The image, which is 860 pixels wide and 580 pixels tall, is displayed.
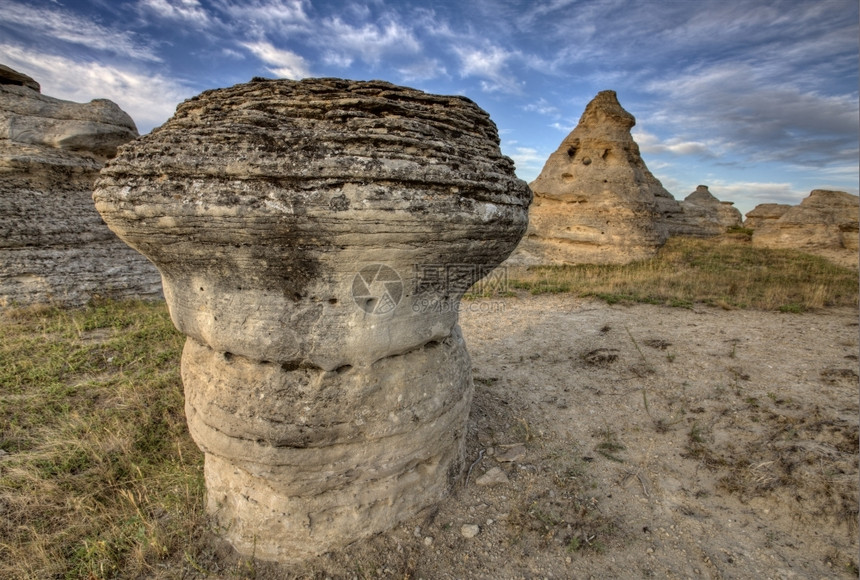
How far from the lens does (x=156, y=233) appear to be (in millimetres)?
2129

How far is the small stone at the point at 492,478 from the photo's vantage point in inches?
121

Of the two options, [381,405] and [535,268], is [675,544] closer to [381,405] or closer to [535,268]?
[381,405]

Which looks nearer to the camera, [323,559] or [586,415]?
[323,559]

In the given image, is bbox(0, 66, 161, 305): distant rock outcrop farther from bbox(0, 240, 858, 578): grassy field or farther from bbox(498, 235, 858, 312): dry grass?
bbox(498, 235, 858, 312): dry grass

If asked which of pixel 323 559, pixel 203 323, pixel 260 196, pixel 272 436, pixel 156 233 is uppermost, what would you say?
pixel 260 196

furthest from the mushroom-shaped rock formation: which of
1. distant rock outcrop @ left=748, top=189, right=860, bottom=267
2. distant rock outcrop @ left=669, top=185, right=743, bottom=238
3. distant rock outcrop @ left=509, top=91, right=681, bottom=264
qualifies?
distant rock outcrop @ left=669, top=185, right=743, bottom=238

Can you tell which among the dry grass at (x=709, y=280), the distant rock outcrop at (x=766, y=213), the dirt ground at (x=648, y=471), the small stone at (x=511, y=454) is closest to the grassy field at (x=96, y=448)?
the dirt ground at (x=648, y=471)

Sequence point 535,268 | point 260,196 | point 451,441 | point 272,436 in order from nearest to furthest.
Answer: point 260,196, point 272,436, point 451,441, point 535,268

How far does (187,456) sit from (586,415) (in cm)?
361

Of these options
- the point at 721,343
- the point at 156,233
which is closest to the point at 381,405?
the point at 156,233

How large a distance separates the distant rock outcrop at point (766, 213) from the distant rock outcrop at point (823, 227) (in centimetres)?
60

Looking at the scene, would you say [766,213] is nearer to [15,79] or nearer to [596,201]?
[596,201]

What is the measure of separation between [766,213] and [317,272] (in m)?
23.3

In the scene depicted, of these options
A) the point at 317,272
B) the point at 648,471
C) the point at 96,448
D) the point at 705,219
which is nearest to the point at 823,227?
the point at 705,219
